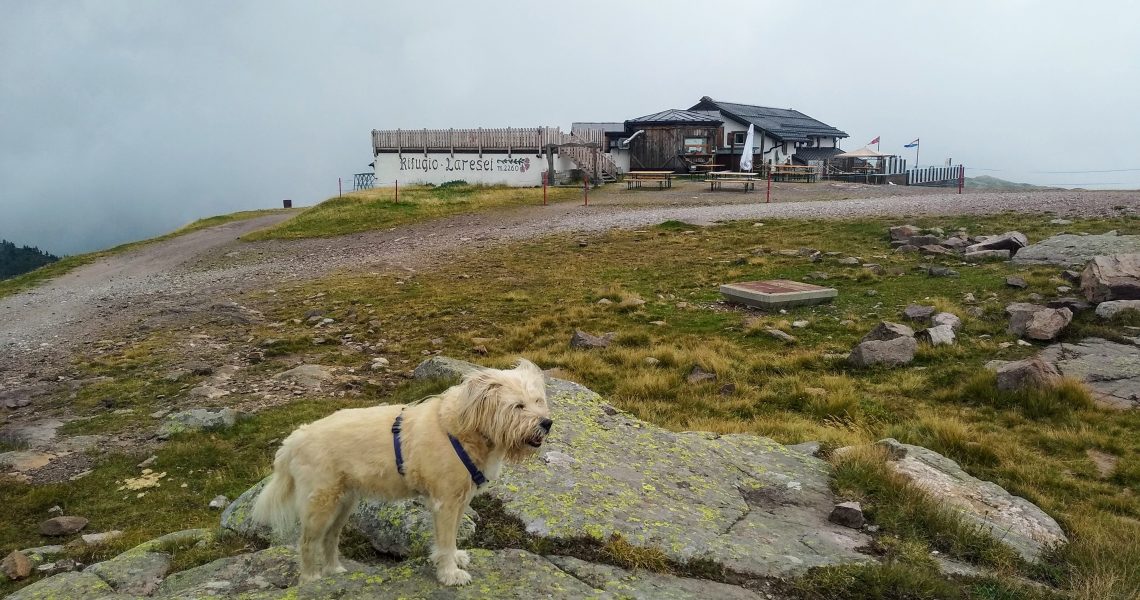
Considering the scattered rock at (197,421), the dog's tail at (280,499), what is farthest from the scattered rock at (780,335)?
the dog's tail at (280,499)

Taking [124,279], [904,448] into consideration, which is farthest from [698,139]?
[904,448]

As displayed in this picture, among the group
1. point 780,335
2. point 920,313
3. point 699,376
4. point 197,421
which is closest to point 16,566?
point 197,421

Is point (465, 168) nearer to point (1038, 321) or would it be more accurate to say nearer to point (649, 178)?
point (649, 178)

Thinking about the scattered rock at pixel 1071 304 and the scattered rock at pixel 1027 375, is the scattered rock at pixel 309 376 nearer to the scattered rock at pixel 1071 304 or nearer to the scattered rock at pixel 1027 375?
the scattered rock at pixel 1027 375

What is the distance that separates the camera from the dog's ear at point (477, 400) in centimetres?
423

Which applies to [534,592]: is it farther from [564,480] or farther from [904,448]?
[904,448]

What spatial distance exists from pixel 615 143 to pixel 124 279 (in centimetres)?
3796

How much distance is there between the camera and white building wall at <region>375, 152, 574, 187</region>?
45.3 metres

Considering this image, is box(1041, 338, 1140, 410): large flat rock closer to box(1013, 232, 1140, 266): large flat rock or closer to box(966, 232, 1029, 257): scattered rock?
box(1013, 232, 1140, 266): large flat rock

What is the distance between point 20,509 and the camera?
741cm

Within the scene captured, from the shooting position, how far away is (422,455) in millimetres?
4316

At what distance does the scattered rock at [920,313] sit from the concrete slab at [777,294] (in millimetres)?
1986

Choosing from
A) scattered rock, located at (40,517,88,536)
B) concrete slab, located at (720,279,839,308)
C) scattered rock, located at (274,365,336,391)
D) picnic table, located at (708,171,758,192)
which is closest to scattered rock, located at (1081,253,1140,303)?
concrete slab, located at (720,279,839,308)

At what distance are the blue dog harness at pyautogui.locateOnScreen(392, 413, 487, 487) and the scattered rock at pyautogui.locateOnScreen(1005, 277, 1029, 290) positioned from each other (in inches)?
529
